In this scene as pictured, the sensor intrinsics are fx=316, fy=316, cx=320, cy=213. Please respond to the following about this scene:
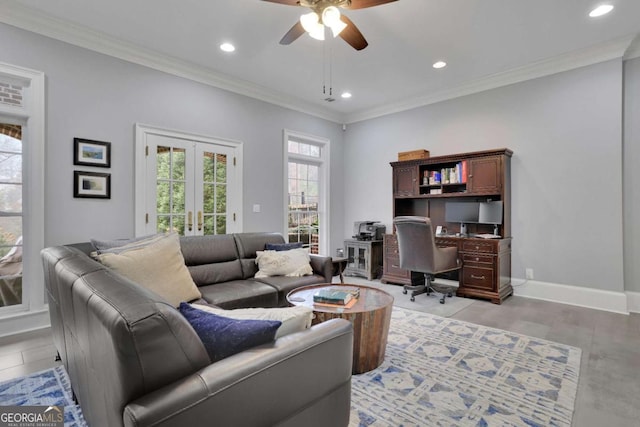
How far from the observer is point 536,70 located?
13.1ft

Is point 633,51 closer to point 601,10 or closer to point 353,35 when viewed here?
point 601,10

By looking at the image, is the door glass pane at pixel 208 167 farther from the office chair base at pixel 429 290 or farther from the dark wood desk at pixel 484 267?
the dark wood desk at pixel 484 267

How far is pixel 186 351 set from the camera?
898mm

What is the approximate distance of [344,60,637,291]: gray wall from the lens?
357cm

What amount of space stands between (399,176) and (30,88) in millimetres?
4547

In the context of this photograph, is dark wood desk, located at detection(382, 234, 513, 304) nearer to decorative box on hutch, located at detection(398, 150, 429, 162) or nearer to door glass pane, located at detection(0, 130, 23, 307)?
decorative box on hutch, located at detection(398, 150, 429, 162)

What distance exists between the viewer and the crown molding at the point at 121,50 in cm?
288

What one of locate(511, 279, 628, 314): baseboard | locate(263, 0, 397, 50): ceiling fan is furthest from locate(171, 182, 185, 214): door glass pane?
locate(511, 279, 628, 314): baseboard

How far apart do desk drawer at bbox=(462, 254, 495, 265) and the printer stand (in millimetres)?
1536

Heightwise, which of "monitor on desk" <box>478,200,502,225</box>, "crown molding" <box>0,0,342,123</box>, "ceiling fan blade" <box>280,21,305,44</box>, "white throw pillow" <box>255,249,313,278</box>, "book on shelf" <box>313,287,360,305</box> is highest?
"crown molding" <box>0,0,342,123</box>

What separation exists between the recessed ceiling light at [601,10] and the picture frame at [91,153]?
494cm

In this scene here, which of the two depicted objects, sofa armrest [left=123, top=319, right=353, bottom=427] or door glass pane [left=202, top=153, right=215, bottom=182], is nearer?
sofa armrest [left=123, top=319, right=353, bottom=427]

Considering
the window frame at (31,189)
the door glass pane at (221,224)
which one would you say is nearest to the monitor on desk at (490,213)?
the door glass pane at (221,224)

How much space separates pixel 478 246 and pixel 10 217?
5037mm
